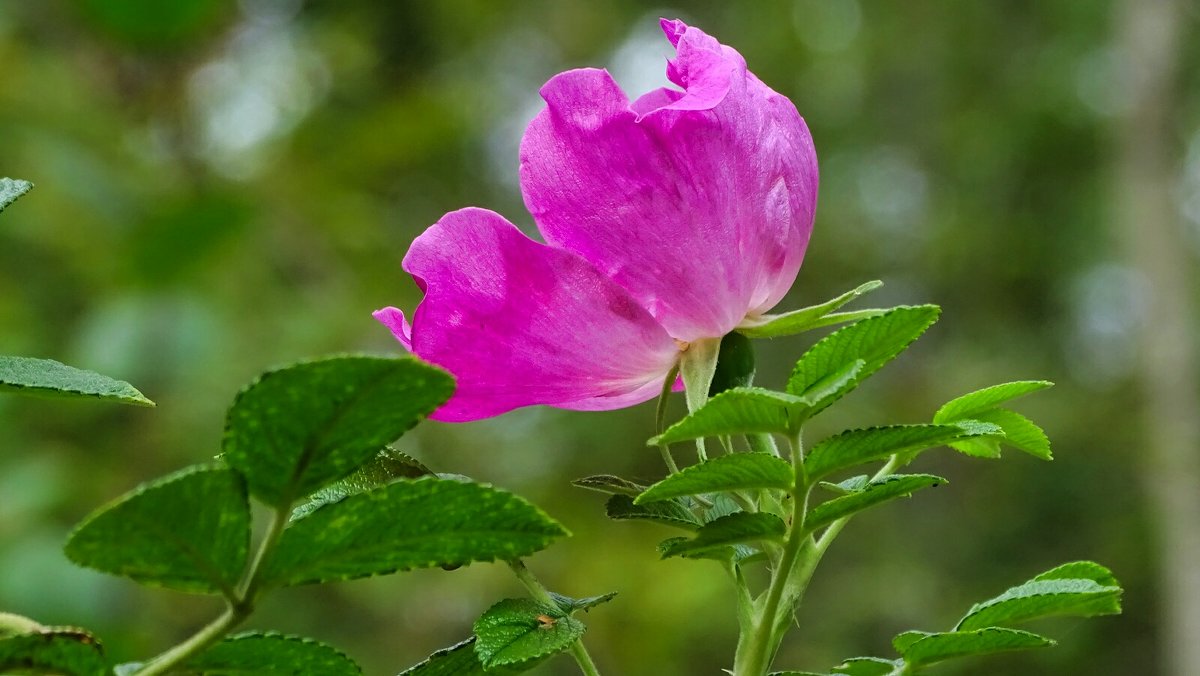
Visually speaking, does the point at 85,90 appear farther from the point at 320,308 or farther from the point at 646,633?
the point at 646,633

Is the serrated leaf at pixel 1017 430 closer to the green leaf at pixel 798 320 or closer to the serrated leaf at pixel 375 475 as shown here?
the green leaf at pixel 798 320

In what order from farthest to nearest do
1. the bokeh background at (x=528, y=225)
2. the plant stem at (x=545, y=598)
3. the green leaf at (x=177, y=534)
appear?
the bokeh background at (x=528, y=225)
the plant stem at (x=545, y=598)
the green leaf at (x=177, y=534)

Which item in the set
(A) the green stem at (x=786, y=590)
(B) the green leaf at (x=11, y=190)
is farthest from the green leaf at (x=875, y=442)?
(B) the green leaf at (x=11, y=190)

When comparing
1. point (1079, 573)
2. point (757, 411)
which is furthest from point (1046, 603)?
point (757, 411)

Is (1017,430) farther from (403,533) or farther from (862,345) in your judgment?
(403,533)

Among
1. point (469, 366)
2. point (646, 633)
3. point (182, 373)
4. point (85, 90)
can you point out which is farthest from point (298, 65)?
point (469, 366)

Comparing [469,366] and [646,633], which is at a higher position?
[469,366]

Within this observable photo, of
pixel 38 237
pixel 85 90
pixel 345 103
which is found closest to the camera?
pixel 85 90
